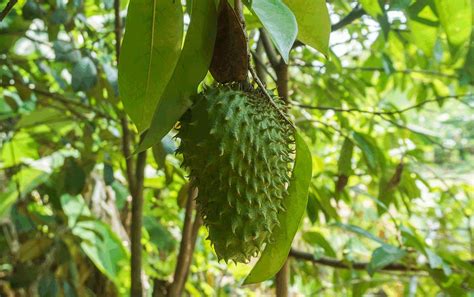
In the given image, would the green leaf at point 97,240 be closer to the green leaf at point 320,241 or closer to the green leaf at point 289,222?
the green leaf at point 320,241

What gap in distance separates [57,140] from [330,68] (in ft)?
3.29

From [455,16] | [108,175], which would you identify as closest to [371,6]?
[455,16]

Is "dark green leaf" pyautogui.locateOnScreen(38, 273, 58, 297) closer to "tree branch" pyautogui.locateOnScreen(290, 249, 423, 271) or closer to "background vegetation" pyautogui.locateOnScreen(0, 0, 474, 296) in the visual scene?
"background vegetation" pyautogui.locateOnScreen(0, 0, 474, 296)

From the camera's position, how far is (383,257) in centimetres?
140

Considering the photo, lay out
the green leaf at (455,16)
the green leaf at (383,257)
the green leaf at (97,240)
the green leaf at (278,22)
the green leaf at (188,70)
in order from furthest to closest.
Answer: the green leaf at (97,240)
the green leaf at (383,257)
the green leaf at (455,16)
the green leaf at (188,70)
the green leaf at (278,22)

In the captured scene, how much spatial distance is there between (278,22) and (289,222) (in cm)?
33

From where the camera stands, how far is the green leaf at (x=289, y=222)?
806 mm

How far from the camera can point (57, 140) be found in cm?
202

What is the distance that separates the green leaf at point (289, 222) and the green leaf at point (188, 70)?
202 mm

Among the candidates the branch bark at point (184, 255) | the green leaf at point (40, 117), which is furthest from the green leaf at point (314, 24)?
the green leaf at point (40, 117)

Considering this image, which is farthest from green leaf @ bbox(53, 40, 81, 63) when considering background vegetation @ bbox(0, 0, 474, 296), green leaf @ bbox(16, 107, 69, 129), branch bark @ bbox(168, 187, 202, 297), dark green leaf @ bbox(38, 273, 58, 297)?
dark green leaf @ bbox(38, 273, 58, 297)

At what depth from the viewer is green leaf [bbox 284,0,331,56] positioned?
28.3 inches

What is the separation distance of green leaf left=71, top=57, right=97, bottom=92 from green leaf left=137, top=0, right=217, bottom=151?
2.33 feet

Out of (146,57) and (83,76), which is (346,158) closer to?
(83,76)
